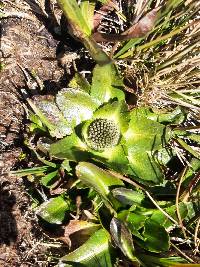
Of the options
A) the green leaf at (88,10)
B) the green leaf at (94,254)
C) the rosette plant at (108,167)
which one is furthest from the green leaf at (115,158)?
the green leaf at (88,10)

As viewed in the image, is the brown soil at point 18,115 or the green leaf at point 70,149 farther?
the brown soil at point 18,115

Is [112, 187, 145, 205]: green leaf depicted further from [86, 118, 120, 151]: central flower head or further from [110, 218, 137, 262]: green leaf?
[86, 118, 120, 151]: central flower head

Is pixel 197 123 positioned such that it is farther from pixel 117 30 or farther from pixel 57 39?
pixel 57 39

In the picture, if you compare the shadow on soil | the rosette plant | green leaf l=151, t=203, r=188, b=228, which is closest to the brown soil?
the shadow on soil

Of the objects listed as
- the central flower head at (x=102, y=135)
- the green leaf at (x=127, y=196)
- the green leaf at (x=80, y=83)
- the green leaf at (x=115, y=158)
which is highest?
the green leaf at (x=80, y=83)

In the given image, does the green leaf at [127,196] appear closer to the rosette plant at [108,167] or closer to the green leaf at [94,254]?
the rosette plant at [108,167]

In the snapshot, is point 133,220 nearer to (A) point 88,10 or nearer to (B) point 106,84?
(B) point 106,84

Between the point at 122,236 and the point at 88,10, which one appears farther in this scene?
the point at 88,10

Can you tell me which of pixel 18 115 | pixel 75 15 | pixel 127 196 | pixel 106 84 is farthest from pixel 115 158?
pixel 75 15
